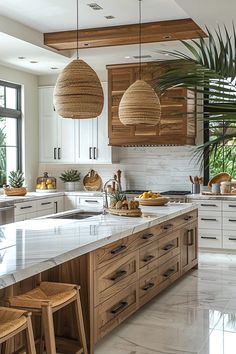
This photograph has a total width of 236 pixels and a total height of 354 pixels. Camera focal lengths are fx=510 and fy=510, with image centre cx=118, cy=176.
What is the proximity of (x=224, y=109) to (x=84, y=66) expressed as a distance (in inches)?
84.0

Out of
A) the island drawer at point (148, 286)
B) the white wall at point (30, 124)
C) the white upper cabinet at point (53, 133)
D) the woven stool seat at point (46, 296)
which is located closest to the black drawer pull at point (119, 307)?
the island drawer at point (148, 286)

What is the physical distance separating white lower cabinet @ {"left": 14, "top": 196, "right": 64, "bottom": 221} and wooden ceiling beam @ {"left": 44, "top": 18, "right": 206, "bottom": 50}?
216 centimetres

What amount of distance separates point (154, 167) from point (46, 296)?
5.31m

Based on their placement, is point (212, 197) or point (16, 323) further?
point (212, 197)

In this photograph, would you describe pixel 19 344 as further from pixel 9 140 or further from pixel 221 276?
pixel 9 140

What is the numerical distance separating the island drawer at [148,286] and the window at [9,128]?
149 inches

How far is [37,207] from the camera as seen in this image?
23.8ft

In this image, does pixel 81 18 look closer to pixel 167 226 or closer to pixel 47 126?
pixel 167 226

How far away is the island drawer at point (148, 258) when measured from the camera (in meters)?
4.48

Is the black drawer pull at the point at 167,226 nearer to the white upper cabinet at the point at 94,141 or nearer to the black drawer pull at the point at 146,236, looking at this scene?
the black drawer pull at the point at 146,236

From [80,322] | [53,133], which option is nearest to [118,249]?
[80,322]

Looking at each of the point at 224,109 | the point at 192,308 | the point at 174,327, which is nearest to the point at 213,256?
the point at 192,308

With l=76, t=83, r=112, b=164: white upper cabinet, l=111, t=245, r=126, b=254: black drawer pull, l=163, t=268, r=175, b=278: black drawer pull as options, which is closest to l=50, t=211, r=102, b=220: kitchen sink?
l=163, t=268, r=175, b=278: black drawer pull

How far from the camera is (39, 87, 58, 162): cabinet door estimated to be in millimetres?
8547
